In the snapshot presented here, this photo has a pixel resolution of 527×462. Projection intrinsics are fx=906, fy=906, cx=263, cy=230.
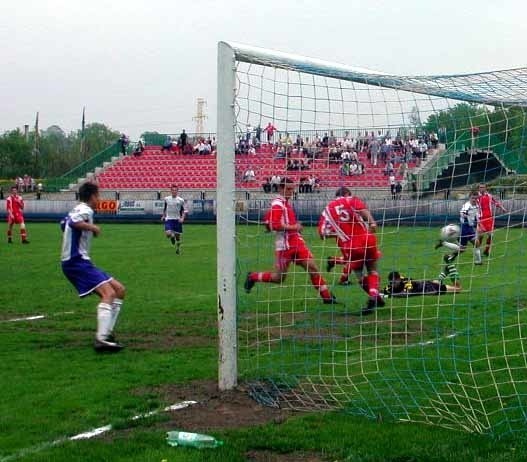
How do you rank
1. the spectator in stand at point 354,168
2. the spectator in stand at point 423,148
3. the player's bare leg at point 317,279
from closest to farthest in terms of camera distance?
the spectator in stand at point 423,148, the spectator in stand at point 354,168, the player's bare leg at point 317,279

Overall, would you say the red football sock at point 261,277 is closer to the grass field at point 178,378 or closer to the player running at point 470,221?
the grass field at point 178,378

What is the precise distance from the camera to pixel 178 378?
→ 817 cm

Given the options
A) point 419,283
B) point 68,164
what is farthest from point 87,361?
point 68,164

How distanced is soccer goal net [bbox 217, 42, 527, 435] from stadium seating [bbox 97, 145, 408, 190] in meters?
0.03

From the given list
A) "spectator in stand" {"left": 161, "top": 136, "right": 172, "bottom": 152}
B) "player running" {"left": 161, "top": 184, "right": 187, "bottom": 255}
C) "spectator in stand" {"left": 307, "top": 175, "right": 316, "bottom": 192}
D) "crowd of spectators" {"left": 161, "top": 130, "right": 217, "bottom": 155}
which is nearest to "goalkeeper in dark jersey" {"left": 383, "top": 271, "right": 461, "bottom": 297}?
"spectator in stand" {"left": 307, "top": 175, "right": 316, "bottom": 192}

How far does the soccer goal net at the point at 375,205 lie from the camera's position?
24.0 ft

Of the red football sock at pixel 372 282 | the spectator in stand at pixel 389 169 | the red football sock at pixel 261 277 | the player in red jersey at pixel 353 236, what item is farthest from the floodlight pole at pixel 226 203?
the red football sock at pixel 372 282

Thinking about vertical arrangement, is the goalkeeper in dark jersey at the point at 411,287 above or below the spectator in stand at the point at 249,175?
below

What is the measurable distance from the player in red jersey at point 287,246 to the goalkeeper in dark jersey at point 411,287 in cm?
98

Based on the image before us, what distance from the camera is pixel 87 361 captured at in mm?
9039

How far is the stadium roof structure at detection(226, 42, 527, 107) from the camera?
7.30 metres

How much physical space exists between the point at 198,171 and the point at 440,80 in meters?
19.1

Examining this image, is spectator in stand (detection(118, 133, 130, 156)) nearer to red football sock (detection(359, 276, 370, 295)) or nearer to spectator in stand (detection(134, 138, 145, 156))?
spectator in stand (detection(134, 138, 145, 156))

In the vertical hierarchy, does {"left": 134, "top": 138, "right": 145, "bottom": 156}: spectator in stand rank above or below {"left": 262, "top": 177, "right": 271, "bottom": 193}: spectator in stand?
above
